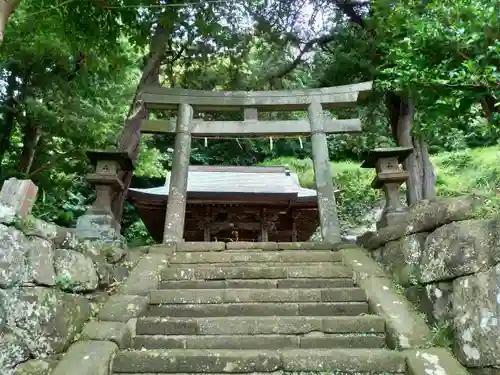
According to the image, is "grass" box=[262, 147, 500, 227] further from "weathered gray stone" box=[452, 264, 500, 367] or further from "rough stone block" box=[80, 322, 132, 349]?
"rough stone block" box=[80, 322, 132, 349]

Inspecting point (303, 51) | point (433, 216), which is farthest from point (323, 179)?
point (303, 51)

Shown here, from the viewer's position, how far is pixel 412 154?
29.7 ft

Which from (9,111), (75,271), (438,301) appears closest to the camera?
(438,301)

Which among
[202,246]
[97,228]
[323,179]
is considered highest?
[323,179]

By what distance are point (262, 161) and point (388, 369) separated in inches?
839

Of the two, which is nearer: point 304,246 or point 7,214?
point 7,214

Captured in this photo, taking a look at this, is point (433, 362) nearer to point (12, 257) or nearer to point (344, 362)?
point (344, 362)

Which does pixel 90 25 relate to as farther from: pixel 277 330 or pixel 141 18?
pixel 277 330

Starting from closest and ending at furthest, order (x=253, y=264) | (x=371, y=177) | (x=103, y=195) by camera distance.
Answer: (x=253, y=264) < (x=103, y=195) < (x=371, y=177)

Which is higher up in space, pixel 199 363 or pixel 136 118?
pixel 136 118

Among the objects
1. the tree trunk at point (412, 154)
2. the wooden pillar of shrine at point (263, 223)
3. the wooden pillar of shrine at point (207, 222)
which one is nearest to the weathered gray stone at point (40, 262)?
the tree trunk at point (412, 154)

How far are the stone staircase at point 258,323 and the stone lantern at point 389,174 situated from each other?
1.43 meters

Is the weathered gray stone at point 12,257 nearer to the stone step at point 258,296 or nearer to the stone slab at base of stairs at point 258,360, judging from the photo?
the stone slab at base of stairs at point 258,360

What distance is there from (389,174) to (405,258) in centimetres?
222
